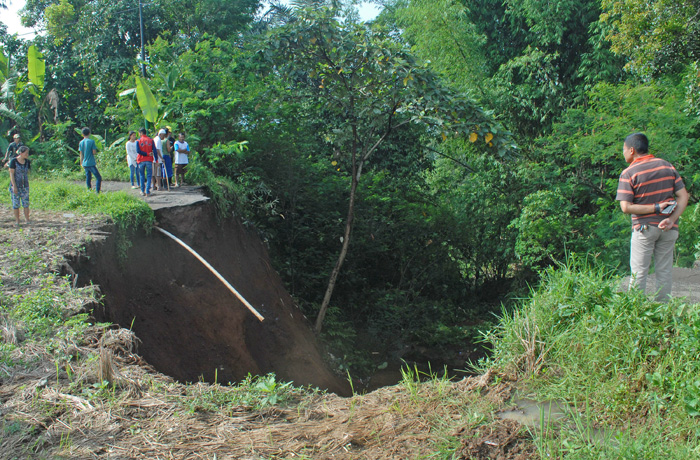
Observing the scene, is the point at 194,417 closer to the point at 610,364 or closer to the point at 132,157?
the point at 610,364

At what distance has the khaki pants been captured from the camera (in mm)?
4367

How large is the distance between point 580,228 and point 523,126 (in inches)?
180

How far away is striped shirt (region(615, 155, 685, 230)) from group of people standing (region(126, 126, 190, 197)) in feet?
21.6

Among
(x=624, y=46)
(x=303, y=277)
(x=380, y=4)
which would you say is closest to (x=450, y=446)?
(x=303, y=277)

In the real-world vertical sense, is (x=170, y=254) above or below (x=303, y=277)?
above

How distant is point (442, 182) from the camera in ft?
43.7

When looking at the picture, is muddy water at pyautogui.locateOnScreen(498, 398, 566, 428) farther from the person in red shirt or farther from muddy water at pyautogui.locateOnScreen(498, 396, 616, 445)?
the person in red shirt

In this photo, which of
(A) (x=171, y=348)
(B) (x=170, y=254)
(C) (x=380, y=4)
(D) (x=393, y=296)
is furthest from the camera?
(C) (x=380, y=4)

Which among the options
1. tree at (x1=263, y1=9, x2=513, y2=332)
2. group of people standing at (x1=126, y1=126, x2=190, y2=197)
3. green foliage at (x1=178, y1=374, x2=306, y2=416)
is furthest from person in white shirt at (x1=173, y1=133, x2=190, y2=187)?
green foliage at (x1=178, y1=374, x2=306, y2=416)

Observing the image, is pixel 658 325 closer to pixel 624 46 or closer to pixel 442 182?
pixel 624 46

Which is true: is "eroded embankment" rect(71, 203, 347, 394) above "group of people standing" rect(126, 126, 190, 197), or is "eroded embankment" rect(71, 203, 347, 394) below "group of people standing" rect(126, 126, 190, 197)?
below

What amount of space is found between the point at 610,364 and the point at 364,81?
19.9ft

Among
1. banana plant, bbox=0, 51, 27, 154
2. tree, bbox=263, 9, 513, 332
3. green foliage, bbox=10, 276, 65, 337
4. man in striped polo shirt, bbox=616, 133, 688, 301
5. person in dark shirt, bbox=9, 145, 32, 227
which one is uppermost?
banana plant, bbox=0, 51, 27, 154

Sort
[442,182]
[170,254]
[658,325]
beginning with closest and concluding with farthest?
[658,325] → [170,254] → [442,182]
